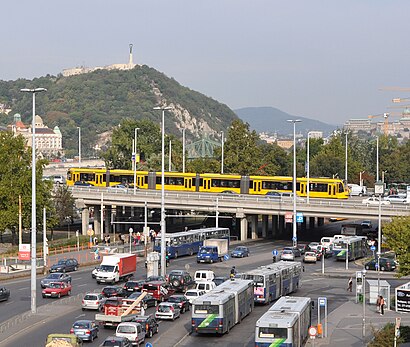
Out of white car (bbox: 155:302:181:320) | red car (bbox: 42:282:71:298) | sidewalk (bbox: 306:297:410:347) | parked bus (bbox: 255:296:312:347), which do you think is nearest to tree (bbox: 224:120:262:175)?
sidewalk (bbox: 306:297:410:347)

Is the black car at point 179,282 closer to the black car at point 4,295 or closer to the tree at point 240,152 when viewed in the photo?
the black car at point 4,295

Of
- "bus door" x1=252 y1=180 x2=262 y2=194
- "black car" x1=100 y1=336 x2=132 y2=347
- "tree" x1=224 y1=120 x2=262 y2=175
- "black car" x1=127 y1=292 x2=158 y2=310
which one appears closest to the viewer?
"black car" x1=100 y1=336 x2=132 y2=347

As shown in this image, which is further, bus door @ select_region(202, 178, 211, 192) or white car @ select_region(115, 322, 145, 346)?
bus door @ select_region(202, 178, 211, 192)

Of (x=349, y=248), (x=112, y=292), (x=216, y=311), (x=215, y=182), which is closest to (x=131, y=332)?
(x=216, y=311)

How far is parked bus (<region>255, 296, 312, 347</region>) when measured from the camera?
134ft

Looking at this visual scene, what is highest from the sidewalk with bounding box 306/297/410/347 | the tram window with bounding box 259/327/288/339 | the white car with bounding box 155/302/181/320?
the tram window with bounding box 259/327/288/339

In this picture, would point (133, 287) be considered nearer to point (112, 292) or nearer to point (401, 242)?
point (112, 292)

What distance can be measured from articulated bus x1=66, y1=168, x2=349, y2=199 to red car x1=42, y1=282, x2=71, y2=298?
52000 millimetres

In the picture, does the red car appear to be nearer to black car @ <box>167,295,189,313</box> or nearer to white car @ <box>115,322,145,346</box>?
black car @ <box>167,295,189,313</box>

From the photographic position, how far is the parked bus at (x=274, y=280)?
2254 inches

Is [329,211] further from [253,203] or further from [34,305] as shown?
[34,305]

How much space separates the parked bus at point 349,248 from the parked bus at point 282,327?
3837 centimetres

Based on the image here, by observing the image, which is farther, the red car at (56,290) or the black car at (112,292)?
the red car at (56,290)

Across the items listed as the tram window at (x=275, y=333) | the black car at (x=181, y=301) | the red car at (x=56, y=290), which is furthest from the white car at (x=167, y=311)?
the tram window at (x=275, y=333)
